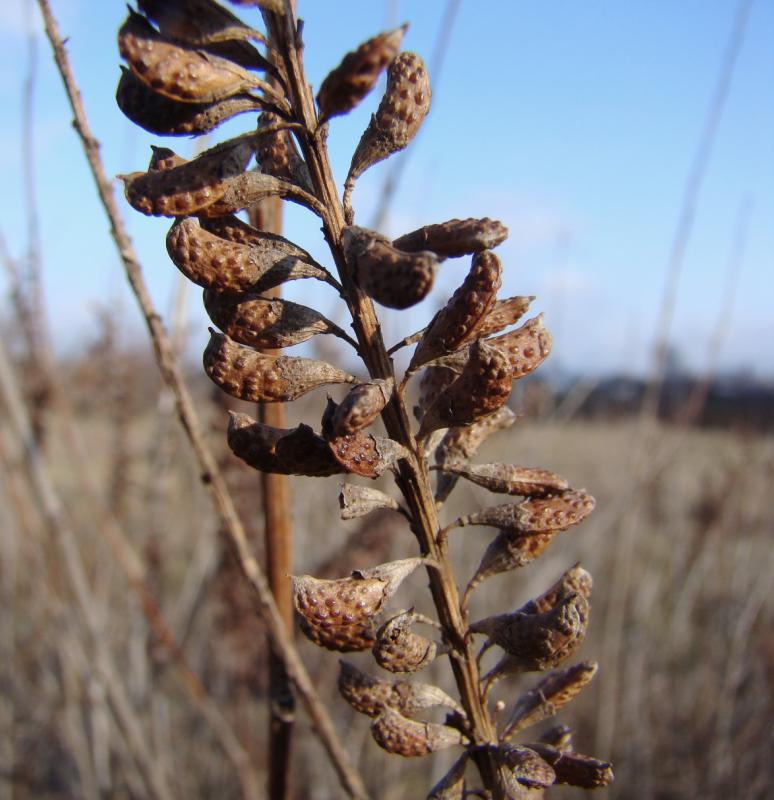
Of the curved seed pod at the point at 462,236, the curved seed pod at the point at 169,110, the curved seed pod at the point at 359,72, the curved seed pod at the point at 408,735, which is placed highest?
the curved seed pod at the point at 359,72

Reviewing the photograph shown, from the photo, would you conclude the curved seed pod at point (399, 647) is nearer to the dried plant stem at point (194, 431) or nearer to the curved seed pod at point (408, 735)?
the curved seed pod at point (408, 735)

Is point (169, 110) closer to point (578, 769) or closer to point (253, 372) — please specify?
point (253, 372)

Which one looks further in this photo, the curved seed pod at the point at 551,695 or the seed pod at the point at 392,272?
the curved seed pod at the point at 551,695

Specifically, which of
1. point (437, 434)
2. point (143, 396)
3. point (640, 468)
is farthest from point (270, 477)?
point (143, 396)

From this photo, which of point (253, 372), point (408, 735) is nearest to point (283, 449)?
point (253, 372)

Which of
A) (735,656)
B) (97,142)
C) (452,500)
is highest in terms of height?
(97,142)

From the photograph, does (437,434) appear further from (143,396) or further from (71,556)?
(143,396)

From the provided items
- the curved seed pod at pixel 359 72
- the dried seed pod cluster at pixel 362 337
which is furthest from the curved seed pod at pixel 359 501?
the curved seed pod at pixel 359 72
